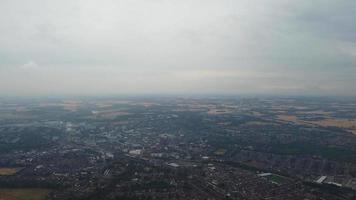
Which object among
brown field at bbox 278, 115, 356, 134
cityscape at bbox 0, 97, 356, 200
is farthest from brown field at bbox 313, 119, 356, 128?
cityscape at bbox 0, 97, 356, 200

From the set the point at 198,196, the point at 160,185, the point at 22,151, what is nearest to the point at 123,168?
the point at 160,185

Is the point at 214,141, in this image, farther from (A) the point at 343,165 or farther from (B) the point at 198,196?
(B) the point at 198,196

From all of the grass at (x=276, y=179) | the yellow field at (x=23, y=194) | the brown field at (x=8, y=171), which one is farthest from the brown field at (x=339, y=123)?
the yellow field at (x=23, y=194)

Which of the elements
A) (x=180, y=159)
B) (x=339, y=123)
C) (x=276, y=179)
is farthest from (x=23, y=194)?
(x=339, y=123)

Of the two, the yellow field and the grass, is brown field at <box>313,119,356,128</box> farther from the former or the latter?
the yellow field

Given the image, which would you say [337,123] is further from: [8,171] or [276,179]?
[8,171]

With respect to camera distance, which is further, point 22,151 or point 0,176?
point 22,151

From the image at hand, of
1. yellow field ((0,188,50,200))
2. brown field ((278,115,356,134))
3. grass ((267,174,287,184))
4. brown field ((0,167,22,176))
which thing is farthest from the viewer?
brown field ((278,115,356,134))

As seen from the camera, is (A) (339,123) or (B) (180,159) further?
(A) (339,123)

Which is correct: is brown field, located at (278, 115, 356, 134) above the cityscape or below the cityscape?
above
